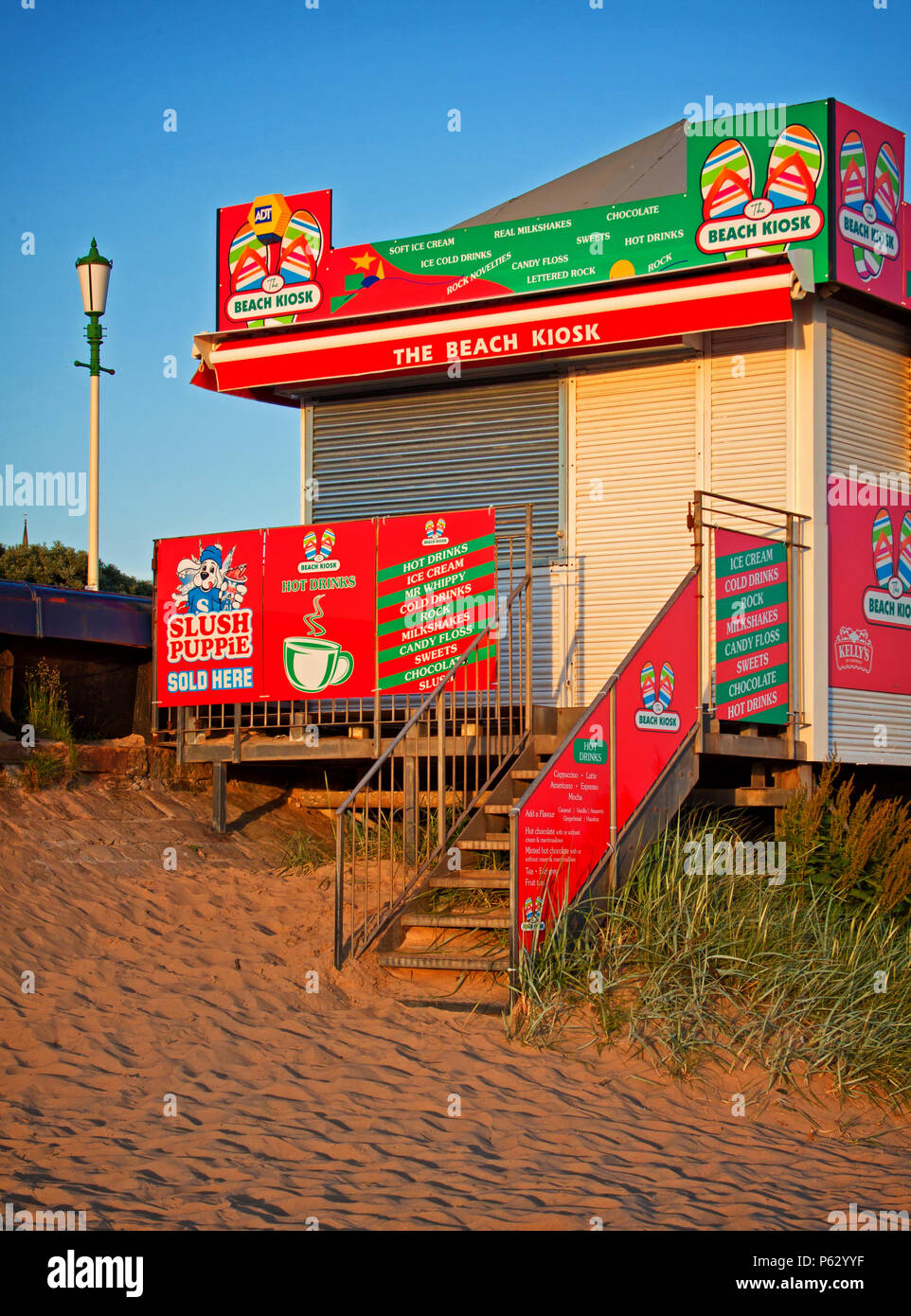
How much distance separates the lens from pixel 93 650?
1245 centimetres

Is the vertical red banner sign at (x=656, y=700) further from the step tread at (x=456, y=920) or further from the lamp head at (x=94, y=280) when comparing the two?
the lamp head at (x=94, y=280)

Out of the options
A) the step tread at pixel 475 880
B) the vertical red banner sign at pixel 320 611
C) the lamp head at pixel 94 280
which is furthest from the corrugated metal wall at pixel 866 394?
the lamp head at pixel 94 280

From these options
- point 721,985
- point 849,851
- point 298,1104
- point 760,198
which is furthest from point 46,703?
point 760,198

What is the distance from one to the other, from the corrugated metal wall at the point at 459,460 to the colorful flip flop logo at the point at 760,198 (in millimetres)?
1963

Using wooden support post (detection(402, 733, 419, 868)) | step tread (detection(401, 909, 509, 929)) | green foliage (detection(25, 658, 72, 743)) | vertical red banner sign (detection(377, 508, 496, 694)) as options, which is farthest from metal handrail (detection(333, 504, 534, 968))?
green foliage (detection(25, 658, 72, 743))

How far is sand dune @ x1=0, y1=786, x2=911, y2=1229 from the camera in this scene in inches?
241

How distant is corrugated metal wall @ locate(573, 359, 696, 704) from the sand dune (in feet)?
11.1

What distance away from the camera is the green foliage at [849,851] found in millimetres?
10148

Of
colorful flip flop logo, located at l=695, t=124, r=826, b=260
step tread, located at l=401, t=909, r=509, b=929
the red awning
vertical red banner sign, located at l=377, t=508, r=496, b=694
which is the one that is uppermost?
colorful flip flop logo, located at l=695, t=124, r=826, b=260

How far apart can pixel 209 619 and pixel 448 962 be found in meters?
4.28

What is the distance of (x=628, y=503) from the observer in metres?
12.2

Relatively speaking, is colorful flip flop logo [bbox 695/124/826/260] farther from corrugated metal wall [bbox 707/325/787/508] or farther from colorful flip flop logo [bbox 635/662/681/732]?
colorful flip flop logo [bbox 635/662/681/732]

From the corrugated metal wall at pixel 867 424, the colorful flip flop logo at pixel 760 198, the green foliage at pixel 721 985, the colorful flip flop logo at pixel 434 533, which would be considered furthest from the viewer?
the corrugated metal wall at pixel 867 424

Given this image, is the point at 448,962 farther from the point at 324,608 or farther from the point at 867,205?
the point at 867,205
